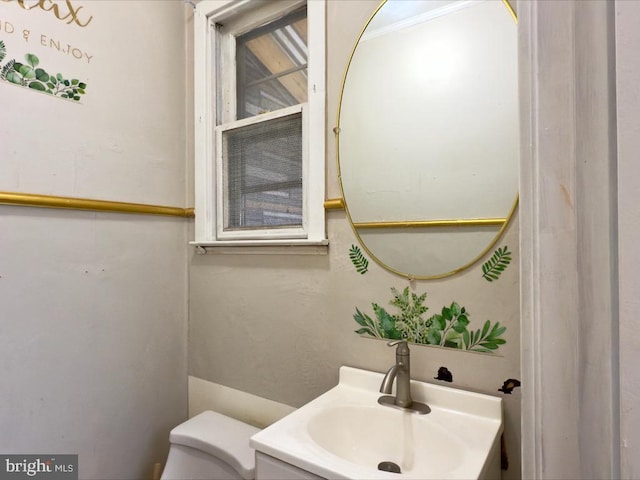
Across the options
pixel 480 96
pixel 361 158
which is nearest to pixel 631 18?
pixel 480 96

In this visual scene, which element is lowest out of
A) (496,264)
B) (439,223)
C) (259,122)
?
(496,264)

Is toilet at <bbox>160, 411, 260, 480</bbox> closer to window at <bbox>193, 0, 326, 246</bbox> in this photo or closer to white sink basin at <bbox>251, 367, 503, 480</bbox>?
white sink basin at <bbox>251, 367, 503, 480</bbox>

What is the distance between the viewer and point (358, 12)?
1.08 meters

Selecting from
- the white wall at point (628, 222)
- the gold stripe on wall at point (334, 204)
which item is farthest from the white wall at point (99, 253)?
the white wall at point (628, 222)

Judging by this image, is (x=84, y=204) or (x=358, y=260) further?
(x=84, y=204)

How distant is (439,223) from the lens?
957mm

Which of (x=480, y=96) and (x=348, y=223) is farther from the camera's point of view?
(x=348, y=223)

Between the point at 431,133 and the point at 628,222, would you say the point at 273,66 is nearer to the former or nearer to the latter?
the point at 431,133

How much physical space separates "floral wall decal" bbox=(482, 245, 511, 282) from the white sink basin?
30cm

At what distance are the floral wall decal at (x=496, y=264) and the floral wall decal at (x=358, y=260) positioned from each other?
1.07 feet

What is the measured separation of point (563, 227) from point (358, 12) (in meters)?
1.06

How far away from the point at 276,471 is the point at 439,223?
2.29 ft

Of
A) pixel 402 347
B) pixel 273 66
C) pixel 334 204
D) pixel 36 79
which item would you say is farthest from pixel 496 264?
pixel 36 79

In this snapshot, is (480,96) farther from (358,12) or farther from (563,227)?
(563,227)
